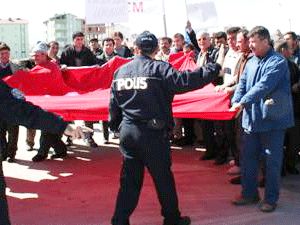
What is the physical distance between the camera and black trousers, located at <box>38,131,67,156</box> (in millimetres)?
7539

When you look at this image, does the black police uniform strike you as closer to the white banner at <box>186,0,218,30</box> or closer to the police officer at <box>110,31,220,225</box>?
the police officer at <box>110,31,220,225</box>

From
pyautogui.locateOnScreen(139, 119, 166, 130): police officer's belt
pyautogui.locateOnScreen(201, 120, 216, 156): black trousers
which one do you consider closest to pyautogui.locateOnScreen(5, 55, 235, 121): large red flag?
pyautogui.locateOnScreen(201, 120, 216, 156): black trousers

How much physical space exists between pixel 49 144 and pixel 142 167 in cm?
367

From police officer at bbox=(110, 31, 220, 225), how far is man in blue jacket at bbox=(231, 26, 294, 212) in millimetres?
687

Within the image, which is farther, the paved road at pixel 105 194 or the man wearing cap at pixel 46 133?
the man wearing cap at pixel 46 133

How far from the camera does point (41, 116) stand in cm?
288

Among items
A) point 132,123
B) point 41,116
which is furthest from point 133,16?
point 41,116

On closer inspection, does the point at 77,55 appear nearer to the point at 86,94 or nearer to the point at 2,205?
the point at 86,94

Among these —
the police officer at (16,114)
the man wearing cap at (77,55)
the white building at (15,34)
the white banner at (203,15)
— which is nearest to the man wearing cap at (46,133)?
the man wearing cap at (77,55)

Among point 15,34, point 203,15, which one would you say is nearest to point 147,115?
point 203,15

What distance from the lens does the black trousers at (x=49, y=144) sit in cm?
754

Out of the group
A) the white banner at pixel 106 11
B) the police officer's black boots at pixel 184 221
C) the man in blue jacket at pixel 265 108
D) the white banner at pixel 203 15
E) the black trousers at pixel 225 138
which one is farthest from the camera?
the white banner at pixel 203 15

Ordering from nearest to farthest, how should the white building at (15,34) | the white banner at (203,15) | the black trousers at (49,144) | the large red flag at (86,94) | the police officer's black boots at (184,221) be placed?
1. the police officer's black boots at (184,221)
2. the large red flag at (86,94)
3. the black trousers at (49,144)
4. the white banner at (203,15)
5. the white building at (15,34)

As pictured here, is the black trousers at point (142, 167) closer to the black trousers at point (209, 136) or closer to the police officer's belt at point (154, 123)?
the police officer's belt at point (154, 123)
